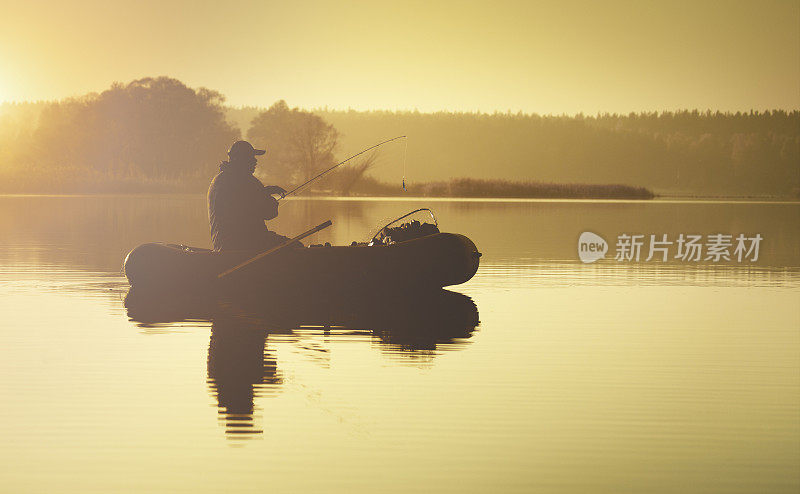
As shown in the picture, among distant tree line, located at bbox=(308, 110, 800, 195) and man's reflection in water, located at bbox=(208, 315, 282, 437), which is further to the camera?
distant tree line, located at bbox=(308, 110, 800, 195)

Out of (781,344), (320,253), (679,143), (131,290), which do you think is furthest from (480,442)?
(679,143)

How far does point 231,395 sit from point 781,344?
5909 millimetres

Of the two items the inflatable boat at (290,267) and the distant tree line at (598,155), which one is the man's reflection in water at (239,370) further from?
the distant tree line at (598,155)

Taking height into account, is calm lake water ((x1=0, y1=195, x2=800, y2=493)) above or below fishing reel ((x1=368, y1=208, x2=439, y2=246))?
below

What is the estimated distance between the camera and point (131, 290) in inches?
603

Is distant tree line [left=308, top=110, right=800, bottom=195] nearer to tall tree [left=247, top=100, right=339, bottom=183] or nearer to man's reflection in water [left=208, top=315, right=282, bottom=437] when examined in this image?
tall tree [left=247, top=100, right=339, bottom=183]

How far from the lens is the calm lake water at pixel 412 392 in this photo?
20.0 ft

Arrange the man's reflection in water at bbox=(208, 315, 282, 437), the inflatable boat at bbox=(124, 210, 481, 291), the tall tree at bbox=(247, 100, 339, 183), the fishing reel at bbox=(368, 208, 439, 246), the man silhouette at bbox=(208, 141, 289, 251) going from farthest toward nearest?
the tall tree at bbox=(247, 100, 339, 183) → the fishing reel at bbox=(368, 208, 439, 246) → the inflatable boat at bbox=(124, 210, 481, 291) → the man silhouette at bbox=(208, 141, 289, 251) → the man's reflection in water at bbox=(208, 315, 282, 437)

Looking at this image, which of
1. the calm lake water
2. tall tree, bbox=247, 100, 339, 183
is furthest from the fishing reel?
tall tree, bbox=247, 100, 339, 183

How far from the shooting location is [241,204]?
14.0m

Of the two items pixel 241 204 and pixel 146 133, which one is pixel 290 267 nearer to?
pixel 241 204

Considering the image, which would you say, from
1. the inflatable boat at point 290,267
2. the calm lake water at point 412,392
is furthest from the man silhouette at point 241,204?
the calm lake water at point 412,392

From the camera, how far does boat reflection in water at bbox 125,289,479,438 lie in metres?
8.35

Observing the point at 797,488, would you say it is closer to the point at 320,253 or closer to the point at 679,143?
the point at 320,253
